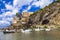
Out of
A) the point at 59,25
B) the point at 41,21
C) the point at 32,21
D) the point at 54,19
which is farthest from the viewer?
the point at 32,21

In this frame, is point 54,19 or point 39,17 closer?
point 54,19

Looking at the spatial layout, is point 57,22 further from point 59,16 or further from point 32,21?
Answer: point 32,21

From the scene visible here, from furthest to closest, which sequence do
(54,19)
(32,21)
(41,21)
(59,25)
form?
(32,21) → (41,21) → (54,19) → (59,25)

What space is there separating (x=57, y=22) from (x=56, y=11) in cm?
1520

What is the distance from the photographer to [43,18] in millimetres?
186750

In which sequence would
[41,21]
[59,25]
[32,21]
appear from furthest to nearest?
[32,21] → [41,21] → [59,25]

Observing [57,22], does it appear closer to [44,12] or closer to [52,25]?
[52,25]

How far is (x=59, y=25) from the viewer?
160500 mm

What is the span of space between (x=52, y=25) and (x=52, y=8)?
99.2 ft

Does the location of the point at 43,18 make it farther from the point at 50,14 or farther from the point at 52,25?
the point at 52,25

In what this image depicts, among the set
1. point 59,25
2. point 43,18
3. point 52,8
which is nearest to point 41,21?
point 43,18

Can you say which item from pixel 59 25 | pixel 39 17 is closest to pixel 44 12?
pixel 39 17

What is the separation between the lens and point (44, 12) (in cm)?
19375

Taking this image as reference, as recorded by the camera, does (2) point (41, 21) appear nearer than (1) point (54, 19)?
No
